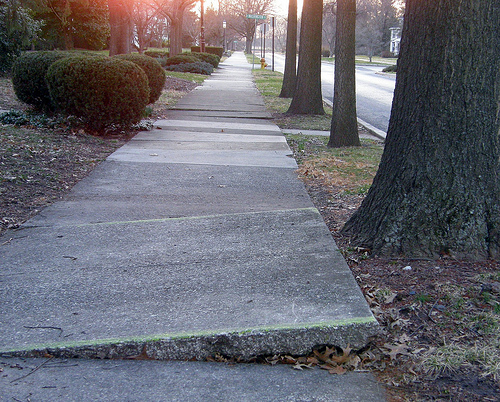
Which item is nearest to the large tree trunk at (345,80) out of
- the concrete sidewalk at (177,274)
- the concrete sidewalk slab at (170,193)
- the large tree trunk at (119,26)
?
the concrete sidewalk slab at (170,193)

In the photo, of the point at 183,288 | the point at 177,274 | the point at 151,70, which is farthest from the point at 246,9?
the point at 183,288

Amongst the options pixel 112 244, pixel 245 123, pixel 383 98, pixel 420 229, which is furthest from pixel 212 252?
pixel 383 98

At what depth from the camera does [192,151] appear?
8.72 m

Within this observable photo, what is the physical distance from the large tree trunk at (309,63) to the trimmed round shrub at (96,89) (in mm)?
5632

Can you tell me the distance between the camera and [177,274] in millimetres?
3881

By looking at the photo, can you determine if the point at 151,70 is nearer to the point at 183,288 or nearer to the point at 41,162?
the point at 41,162

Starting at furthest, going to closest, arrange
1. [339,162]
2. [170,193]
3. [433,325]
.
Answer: [339,162] → [170,193] → [433,325]

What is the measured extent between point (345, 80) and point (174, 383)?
7.64 meters

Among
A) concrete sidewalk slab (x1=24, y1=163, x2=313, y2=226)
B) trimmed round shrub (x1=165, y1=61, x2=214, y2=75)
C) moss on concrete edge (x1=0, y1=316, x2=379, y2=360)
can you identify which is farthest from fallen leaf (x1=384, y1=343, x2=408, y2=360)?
trimmed round shrub (x1=165, y1=61, x2=214, y2=75)

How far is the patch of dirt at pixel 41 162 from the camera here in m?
5.60

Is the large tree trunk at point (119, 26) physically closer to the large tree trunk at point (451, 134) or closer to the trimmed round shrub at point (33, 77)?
the trimmed round shrub at point (33, 77)

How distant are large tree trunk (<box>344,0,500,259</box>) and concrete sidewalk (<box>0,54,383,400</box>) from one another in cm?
74

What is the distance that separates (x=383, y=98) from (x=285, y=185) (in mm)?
16156

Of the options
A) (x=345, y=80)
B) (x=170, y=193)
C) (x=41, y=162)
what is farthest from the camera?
(x=345, y=80)
